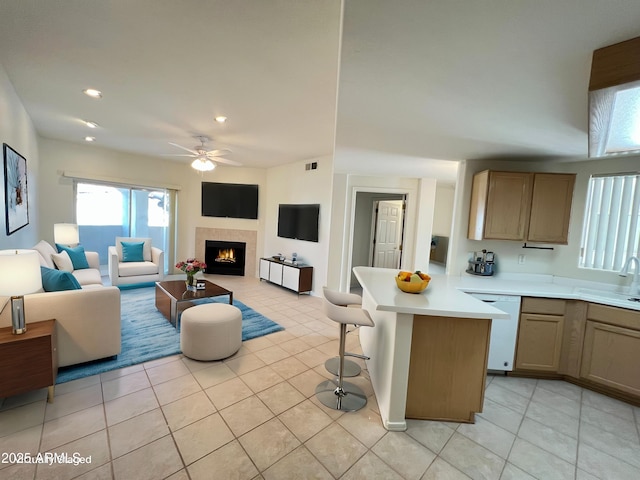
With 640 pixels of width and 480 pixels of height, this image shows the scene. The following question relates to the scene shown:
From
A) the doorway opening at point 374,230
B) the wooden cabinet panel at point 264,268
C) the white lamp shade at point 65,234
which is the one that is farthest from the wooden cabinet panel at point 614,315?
the white lamp shade at point 65,234

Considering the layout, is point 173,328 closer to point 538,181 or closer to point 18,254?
point 18,254

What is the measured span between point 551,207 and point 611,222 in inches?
25.5

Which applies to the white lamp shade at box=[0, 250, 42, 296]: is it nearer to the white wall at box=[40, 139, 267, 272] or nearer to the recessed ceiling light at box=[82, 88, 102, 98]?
the recessed ceiling light at box=[82, 88, 102, 98]

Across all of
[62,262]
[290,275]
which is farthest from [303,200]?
[62,262]

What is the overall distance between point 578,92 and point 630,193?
6.80 feet

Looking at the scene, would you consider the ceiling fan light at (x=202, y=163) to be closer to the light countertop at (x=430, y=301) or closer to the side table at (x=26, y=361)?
the side table at (x=26, y=361)

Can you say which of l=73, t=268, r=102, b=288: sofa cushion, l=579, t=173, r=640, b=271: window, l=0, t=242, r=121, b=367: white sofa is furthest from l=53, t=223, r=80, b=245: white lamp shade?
l=579, t=173, r=640, b=271: window

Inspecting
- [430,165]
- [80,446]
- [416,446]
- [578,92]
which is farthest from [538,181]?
[80,446]

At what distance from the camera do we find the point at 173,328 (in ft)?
11.0

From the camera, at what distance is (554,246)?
10.3 feet

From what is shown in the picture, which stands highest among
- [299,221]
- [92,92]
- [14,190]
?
[92,92]

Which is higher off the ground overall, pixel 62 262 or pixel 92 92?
pixel 92 92

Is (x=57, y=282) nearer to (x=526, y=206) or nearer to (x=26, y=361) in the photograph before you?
(x=26, y=361)

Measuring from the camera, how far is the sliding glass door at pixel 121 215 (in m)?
5.56
